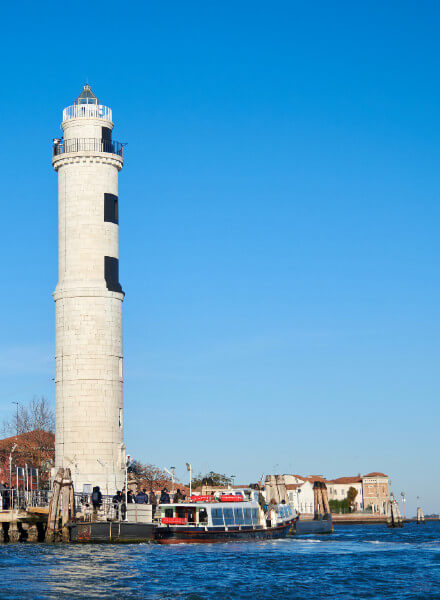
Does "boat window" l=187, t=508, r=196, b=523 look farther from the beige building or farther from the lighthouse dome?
the beige building

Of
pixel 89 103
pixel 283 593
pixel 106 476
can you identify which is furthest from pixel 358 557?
pixel 89 103

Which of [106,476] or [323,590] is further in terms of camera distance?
[106,476]

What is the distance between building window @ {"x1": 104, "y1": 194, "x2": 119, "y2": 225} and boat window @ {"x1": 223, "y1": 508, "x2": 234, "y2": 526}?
871 inches

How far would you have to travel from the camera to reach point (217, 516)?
183ft

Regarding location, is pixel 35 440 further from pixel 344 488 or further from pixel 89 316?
pixel 344 488

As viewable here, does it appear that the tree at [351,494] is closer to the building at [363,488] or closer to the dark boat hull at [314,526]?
the building at [363,488]

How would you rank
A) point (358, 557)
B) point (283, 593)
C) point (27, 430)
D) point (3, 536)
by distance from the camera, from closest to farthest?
point (283, 593) → point (358, 557) → point (3, 536) → point (27, 430)

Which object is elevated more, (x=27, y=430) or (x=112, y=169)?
(x=112, y=169)

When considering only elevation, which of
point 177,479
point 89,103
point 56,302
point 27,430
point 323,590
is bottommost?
point 323,590

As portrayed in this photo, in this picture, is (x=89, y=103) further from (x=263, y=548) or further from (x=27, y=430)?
(x=263, y=548)

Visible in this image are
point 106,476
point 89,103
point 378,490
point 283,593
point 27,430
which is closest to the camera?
point 283,593

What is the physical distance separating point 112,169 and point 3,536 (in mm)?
26028

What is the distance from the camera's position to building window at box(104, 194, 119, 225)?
221 ft

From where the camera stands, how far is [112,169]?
6856 centimetres
